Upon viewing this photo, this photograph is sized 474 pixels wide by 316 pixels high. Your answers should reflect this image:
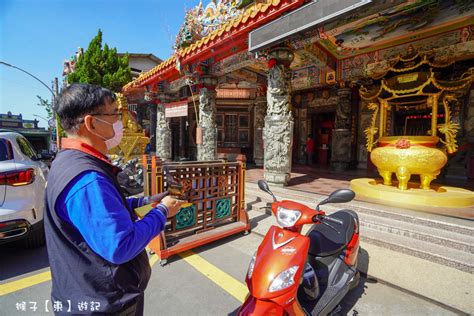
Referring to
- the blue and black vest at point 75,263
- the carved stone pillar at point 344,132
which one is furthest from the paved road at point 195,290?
the carved stone pillar at point 344,132

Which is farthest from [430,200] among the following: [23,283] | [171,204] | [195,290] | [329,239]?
[23,283]

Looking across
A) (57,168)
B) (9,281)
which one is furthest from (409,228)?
(9,281)

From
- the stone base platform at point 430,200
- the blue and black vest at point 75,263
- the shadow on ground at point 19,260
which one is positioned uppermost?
the blue and black vest at point 75,263

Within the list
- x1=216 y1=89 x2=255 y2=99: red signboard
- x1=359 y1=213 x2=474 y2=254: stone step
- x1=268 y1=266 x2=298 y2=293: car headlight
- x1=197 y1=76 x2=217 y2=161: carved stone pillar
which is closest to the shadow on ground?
x1=268 y1=266 x2=298 y2=293: car headlight

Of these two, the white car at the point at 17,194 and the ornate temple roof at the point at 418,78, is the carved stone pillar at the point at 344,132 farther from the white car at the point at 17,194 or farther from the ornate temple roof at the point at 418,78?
the white car at the point at 17,194

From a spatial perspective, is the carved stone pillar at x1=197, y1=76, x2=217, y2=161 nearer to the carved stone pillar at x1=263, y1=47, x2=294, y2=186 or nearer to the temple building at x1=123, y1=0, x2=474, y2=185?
the temple building at x1=123, y1=0, x2=474, y2=185

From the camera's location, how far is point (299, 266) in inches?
58.7

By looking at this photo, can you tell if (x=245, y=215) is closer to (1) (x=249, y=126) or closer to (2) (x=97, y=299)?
(2) (x=97, y=299)

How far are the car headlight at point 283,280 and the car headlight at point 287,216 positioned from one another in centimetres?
30

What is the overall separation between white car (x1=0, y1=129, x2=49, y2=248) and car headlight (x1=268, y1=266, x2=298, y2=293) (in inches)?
105

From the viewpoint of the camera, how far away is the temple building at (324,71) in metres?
4.23

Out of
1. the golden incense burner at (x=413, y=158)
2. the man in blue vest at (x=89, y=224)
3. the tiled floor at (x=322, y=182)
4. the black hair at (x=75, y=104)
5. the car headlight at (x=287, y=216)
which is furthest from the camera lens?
the tiled floor at (x=322, y=182)

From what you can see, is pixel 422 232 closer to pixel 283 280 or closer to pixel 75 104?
pixel 283 280

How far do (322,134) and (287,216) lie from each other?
9.97 metres
